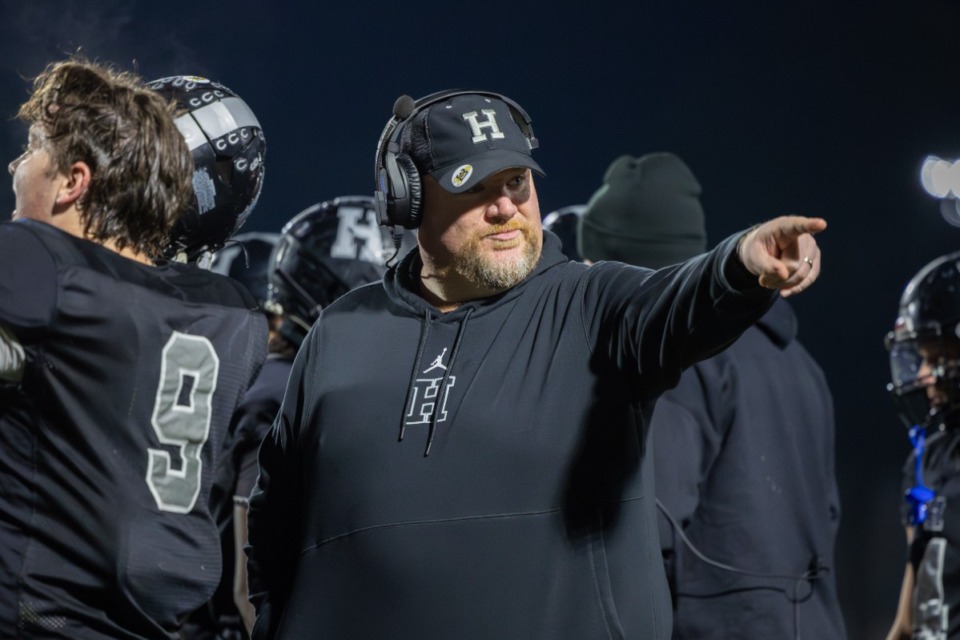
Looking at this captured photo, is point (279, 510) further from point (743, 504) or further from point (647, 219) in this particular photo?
point (647, 219)

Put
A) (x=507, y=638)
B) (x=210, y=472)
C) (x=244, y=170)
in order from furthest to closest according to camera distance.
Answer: (x=244, y=170) → (x=210, y=472) → (x=507, y=638)

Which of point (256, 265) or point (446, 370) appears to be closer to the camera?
point (446, 370)

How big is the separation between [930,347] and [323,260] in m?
2.08

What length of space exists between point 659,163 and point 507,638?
2.06m

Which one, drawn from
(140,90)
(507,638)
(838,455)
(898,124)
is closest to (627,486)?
(507,638)

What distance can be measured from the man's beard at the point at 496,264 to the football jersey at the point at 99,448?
0.51 meters

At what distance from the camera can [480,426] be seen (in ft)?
6.61

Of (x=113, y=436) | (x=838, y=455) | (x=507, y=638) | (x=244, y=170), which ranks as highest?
(x=244, y=170)

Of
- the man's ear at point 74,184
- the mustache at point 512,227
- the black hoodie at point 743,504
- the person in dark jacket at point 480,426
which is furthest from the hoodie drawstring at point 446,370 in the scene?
the black hoodie at point 743,504

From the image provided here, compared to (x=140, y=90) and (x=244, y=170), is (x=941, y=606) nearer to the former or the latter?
(x=244, y=170)

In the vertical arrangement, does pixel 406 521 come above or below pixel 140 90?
below

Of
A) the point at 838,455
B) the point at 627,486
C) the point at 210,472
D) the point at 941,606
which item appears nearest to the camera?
the point at 627,486

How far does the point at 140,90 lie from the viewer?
2191 mm

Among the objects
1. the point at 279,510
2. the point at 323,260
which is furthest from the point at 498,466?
the point at 323,260
